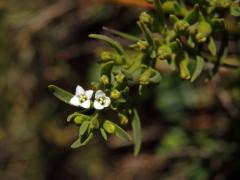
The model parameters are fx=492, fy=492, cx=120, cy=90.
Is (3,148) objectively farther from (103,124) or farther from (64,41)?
(103,124)

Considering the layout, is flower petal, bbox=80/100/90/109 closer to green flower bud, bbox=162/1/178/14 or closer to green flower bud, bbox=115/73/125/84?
green flower bud, bbox=115/73/125/84

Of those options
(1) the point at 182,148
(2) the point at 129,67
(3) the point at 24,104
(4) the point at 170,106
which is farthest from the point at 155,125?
(2) the point at 129,67

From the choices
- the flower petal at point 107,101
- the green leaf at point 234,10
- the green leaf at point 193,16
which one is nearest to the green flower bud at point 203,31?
the green leaf at point 193,16

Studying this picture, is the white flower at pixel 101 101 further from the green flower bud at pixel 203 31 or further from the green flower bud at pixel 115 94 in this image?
the green flower bud at pixel 203 31

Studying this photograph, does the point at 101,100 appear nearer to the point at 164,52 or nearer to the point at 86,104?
the point at 86,104

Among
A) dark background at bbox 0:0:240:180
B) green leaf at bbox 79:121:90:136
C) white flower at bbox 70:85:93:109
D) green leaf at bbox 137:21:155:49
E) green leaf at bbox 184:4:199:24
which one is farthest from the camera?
dark background at bbox 0:0:240:180

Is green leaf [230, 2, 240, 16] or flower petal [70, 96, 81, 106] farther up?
green leaf [230, 2, 240, 16]

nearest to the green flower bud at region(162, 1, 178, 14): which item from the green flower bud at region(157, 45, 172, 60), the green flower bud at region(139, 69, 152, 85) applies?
the green flower bud at region(157, 45, 172, 60)
